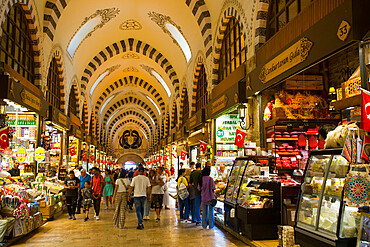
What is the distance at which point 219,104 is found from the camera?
29.3 ft

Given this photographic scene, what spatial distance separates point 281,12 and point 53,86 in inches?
328

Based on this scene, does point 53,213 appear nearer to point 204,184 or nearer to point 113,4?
point 204,184

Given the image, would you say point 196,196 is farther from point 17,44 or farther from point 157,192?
point 17,44

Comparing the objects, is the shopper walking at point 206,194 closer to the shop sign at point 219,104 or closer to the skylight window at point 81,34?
the shop sign at point 219,104

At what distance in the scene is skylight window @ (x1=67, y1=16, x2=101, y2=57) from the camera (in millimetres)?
13203

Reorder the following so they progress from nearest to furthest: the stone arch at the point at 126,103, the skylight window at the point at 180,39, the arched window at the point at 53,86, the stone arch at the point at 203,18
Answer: the stone arch at the point at 203,18 < the arched window at the point at 53,86 < the skylight window at the point at 180,39 < the stone arch at the point at 126,103

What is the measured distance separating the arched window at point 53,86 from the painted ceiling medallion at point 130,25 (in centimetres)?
387

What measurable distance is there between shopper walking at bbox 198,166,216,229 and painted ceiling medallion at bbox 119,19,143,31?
9.70 metres

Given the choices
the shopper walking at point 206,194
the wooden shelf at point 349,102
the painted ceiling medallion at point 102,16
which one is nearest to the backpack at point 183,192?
the shopper walking at point 206,194

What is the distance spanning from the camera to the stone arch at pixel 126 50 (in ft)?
54.4

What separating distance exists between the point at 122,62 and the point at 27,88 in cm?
1221

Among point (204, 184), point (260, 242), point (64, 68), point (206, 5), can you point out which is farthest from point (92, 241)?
point (64, 68)

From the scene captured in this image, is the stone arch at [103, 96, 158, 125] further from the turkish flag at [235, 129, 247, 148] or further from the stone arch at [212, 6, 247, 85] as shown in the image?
the turkish flag at [235, 129, 247, 148]

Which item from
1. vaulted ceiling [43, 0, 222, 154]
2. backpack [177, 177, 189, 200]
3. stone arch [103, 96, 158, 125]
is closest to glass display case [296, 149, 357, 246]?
backpack [177, 177, 189, 200]
